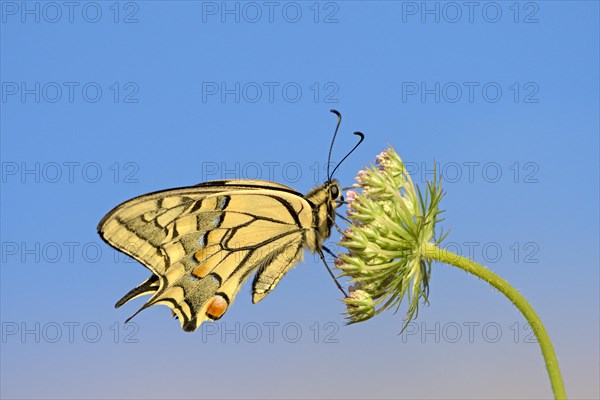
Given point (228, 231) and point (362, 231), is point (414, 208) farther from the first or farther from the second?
point (228, 231)

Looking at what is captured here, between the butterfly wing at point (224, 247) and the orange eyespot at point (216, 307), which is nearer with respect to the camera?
the butterfly wing at point (224, 247)

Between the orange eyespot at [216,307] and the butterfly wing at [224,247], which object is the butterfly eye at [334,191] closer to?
the butterfly wing at [224,247]

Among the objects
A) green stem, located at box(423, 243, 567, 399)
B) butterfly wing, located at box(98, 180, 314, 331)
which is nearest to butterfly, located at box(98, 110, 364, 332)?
butterfly wing, located at box(98, 180, 314, 331)

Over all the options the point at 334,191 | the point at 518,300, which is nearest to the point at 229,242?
the point at 334,191

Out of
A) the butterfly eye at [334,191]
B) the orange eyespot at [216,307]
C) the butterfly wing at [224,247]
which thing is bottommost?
the orange eyespot at [216,307]

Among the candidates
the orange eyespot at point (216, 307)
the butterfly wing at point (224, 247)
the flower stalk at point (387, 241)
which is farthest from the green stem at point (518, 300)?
the orange eyespot at point (216, 307)

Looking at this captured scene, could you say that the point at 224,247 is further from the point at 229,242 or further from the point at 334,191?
the point at 334,191
